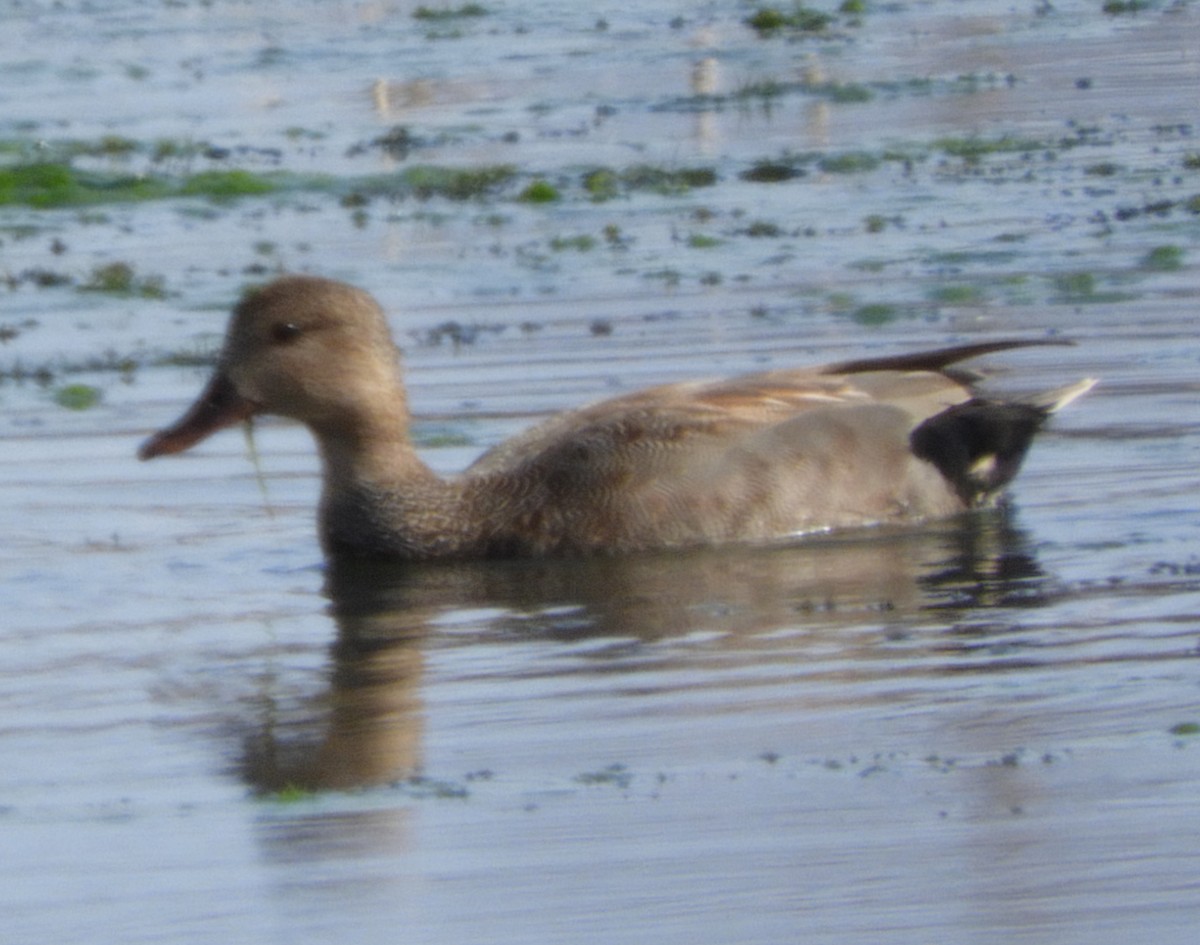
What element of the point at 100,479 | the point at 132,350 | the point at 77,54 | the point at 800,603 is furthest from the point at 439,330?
the point at 77,54

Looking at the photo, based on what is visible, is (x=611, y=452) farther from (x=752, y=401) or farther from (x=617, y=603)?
(x=617, y=603)

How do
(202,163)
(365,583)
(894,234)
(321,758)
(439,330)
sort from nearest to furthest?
(321,758) < (365,583) < (439,330) < (894,234) < (202,163)

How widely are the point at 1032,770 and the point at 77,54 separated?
20.9 metres

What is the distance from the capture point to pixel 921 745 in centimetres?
661

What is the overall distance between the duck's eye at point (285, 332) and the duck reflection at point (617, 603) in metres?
0.72

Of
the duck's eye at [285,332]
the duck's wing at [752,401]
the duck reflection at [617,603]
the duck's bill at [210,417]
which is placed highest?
the duck's eye at [285,332]

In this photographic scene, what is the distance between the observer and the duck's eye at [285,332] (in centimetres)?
977

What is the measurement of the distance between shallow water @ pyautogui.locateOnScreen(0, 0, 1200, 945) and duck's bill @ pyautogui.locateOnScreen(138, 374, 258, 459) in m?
0.28

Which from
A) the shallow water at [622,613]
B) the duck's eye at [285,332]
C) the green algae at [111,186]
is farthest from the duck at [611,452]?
the green algae at [111,186]

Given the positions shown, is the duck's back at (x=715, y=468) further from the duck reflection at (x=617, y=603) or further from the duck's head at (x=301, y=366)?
the duck's head at (x=301, y=366)

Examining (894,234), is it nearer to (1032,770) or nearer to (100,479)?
(100,479)

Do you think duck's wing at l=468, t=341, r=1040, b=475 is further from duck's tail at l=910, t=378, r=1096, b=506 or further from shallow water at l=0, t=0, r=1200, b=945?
shallow water at l=0, t=0, r=1200, b=945

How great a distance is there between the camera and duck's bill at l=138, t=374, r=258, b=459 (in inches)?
387

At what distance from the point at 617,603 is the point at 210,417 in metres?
1.76
